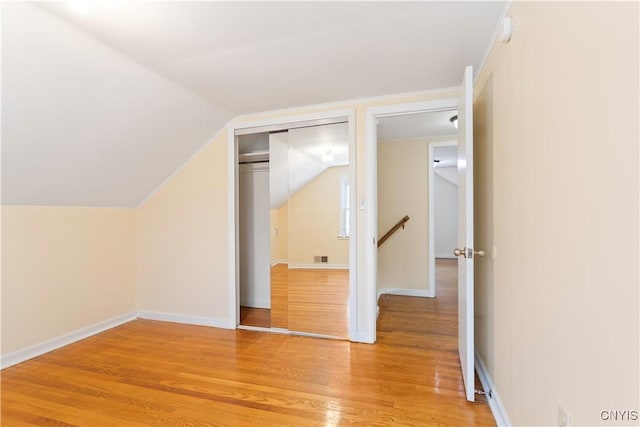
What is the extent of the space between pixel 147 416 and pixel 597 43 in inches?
101

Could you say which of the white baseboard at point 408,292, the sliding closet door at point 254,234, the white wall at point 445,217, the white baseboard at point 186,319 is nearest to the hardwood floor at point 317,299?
the sliding closet door at point 254,234

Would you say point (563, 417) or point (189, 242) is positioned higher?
point (189, 242)

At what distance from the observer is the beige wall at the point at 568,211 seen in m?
0.73

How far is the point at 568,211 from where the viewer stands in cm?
95

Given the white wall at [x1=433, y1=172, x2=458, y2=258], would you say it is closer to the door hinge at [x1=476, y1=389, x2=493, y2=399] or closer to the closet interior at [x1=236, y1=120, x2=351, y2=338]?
the closet interior at [x1=236, y1=120, x2=351, y2=338]

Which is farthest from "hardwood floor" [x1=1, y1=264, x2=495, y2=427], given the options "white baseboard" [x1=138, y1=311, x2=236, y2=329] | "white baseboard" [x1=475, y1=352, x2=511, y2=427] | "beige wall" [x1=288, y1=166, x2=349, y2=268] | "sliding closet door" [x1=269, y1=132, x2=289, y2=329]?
"beige wall" [x1=288, y1=166, x2=349, y2=268]

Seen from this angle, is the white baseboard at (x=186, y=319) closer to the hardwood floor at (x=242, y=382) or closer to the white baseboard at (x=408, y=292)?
the hardwood floor at (x=242, y=382)

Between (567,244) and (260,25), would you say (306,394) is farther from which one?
(260,25)

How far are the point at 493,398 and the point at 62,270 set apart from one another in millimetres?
3496

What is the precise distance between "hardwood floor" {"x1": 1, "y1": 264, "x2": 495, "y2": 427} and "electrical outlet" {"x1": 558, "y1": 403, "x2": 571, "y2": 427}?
71 centimetres

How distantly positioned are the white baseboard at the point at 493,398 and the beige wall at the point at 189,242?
91.3 inches

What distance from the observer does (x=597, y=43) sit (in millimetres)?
820

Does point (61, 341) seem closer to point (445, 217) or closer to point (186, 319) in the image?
point (186, 319)

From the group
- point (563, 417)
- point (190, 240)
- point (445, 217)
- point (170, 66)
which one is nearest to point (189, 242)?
point (190, 240)
